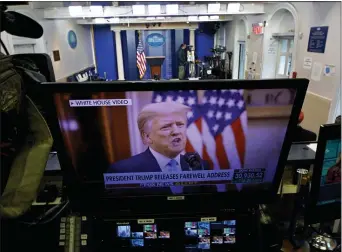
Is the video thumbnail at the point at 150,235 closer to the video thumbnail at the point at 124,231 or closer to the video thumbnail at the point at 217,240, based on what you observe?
the video thumbnail at the point at 124,231

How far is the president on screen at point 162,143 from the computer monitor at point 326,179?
0.39m

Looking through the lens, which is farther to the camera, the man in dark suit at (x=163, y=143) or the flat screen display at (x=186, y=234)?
the flat screen display at (x=186, y=234)

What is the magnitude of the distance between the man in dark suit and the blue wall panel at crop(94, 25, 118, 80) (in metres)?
10.2

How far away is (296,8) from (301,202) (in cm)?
516

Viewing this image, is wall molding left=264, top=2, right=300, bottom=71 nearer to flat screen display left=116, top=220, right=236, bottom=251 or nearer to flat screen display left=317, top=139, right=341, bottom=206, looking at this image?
flat screen display left=317, top=139, right=341, bottom=206

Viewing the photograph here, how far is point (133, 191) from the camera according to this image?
934 mm

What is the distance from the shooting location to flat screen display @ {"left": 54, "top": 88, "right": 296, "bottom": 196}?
Result: 78cm

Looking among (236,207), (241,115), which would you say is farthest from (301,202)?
(241,115)

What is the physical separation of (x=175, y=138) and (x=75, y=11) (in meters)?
6.14

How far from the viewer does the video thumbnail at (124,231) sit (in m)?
0.98

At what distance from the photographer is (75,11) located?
6.01 metres

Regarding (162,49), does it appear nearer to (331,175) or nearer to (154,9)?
(154,9)

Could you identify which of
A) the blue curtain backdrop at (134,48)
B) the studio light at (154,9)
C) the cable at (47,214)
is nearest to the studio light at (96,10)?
the studio light at (154,9)

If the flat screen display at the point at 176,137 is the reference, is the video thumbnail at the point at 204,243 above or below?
below
